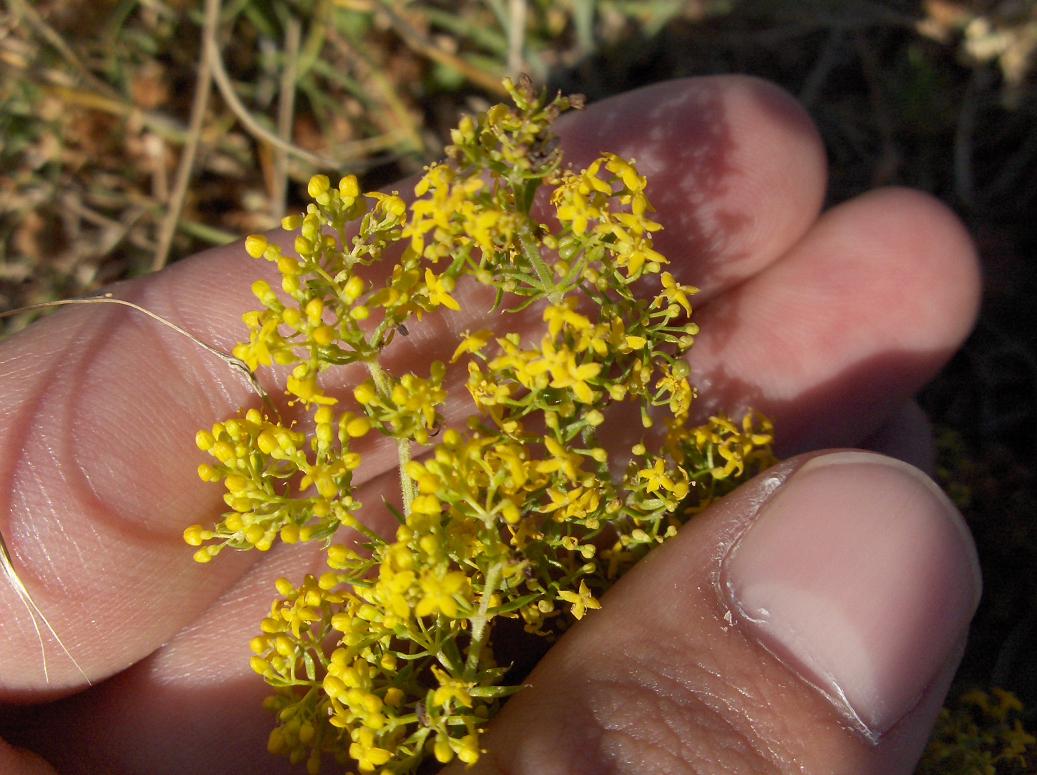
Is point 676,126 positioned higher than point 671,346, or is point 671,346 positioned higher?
point 676,126

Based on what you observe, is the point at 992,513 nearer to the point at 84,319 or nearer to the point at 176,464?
the point at 176,464

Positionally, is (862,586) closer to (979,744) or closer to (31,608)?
(979,744)

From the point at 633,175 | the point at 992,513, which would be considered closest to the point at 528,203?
the point at 633,175

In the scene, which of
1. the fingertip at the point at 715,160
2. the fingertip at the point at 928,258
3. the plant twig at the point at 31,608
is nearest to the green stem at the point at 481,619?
the plant twig at the point at 31,608

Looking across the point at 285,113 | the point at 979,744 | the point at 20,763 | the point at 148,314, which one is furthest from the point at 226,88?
the point at 979,744

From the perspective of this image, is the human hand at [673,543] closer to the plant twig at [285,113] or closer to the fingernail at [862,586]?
the fingernail at [862,586]

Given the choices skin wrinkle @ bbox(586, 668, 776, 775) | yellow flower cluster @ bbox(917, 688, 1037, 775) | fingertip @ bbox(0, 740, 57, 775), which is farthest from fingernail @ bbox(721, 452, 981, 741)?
fingertip @ bbox(0, 740, 57, 775)
